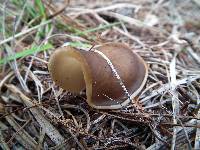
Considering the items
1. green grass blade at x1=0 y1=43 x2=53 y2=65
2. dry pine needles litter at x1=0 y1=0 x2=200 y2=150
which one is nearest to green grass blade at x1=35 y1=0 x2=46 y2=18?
dry pine needles litter at x1=0 y1=0 x2=200 y2=150

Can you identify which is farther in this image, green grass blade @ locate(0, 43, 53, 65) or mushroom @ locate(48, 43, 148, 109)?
green grass blade @ locate(0, 43, 53, 65)

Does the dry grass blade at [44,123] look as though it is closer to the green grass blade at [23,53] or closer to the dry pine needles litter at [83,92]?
the dry pine needles litter at [83,92]

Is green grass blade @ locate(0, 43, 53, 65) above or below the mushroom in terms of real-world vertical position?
above

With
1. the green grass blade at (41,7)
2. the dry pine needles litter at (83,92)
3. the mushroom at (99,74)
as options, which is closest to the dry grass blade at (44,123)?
the dry pine needles litter at (83,92)

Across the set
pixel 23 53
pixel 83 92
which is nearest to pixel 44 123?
pixel 83 92

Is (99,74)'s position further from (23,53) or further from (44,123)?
(23,53)

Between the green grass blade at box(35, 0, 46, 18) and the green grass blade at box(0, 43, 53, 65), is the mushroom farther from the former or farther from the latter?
the green grass blade at box(35, 0, 46, 18)
